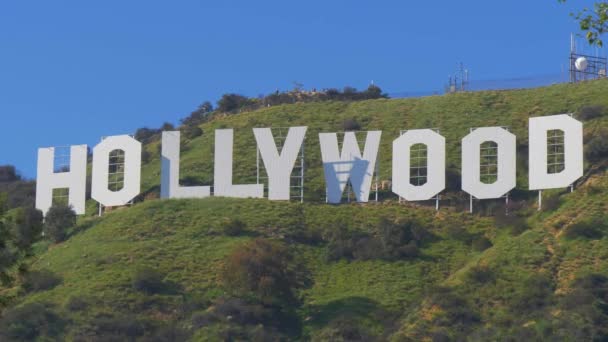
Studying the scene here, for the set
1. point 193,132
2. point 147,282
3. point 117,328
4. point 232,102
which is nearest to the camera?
point 117,328

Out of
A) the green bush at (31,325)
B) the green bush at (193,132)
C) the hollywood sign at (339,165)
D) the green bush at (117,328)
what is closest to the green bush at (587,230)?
the hollywood sign at (339,165)

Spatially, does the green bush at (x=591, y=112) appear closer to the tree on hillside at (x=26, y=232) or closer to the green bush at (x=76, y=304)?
the green bush at (x=76, y=304)

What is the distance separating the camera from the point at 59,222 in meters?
74.2

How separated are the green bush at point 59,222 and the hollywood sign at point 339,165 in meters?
0.76

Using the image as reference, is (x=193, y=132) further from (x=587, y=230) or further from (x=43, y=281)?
(x=587, y=230)

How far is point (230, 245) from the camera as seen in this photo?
2717 inches

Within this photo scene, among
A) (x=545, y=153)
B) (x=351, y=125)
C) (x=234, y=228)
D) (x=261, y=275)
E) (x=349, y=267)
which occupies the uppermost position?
(x=351, y=125)

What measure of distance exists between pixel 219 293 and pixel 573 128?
19.5 m

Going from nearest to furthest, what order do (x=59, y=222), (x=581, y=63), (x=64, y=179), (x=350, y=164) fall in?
(x=350, y=164)
(x=59, y=222)
(x=64, y=179)
(x=581, y=63)

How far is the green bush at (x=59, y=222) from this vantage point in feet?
242

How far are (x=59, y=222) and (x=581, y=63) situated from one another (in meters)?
35.3

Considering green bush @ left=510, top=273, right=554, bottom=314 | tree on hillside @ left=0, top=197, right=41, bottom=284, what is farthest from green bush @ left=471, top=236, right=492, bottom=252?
tree on hillside @ left=0, top=197, right=41, bottom=284

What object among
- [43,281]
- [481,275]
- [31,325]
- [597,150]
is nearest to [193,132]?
[43,281]

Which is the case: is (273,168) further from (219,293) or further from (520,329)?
(520,329)
